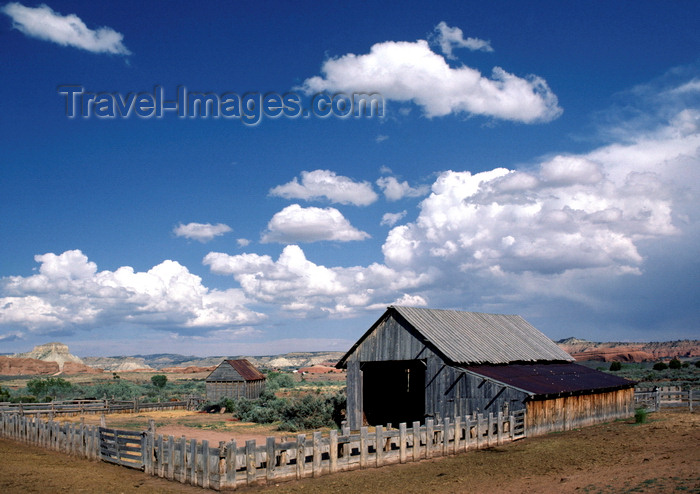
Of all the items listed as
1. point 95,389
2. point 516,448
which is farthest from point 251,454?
point 95,389

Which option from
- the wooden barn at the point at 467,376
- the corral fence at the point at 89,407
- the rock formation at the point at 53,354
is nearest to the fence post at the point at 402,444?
the wooden barn at the point at 467,376

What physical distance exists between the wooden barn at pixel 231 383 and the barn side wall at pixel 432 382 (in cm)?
2661

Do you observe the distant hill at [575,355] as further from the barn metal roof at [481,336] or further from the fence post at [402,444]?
the fence post at [402,444]

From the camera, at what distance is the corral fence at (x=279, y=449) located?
1456 centimetres

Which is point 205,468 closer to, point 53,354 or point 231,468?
point 231,468

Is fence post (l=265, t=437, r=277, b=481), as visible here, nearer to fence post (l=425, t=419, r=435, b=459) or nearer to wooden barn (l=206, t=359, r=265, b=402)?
fence post (l=425, t=419, r=435, b=459)

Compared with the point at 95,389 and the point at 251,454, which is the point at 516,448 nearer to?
the point at 251,454

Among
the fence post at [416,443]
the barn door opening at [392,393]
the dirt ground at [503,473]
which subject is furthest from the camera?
the barn door opening at [392,393]

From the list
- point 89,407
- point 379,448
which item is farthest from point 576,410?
point 89,407

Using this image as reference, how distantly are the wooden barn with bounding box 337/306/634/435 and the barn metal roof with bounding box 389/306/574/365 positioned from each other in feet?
0.26

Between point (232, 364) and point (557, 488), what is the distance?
4509cm

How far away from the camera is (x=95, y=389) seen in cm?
6156

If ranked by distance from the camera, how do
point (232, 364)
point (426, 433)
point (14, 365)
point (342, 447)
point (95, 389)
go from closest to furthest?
1. point (342, 447)
2. point (426, 433)
3. point (232, 364)
4. point (95, 389)
5. point (14, 365)

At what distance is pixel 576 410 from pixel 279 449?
16916 mm
